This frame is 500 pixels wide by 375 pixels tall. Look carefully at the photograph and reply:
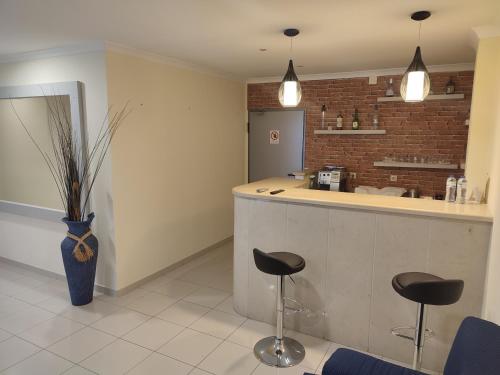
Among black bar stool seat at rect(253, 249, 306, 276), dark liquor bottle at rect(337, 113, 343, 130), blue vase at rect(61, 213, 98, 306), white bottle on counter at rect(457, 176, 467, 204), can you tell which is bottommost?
blue vase at rect(61, 213, 98, 306)

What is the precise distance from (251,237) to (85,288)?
1659mm

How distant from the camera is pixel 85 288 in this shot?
324 cm

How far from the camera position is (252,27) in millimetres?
2662

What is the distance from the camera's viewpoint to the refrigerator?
5.13 meters

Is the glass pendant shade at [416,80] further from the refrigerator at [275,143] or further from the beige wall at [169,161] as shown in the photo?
the refrigerator at [275,143]

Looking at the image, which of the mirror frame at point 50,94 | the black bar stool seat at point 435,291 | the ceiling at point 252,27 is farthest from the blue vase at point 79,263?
the black bar stool seat at point 435,291

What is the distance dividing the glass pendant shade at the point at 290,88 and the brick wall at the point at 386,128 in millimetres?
2159

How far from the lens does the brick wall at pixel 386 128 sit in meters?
4.20

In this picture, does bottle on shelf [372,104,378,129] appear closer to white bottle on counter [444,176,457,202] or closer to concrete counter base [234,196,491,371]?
white bottle on counter [444,176,457,202]

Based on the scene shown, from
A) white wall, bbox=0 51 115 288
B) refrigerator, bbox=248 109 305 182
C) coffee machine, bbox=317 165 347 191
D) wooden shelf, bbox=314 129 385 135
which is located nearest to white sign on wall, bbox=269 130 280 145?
Answer: refrigerator, bbox=248 109 305 182

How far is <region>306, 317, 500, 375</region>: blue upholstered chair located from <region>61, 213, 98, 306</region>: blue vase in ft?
7.91

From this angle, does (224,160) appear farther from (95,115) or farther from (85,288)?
(85,288)

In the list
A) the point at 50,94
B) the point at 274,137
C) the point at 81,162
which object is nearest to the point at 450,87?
the point at 274,137

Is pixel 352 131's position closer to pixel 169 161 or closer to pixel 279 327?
pixel 169 161
